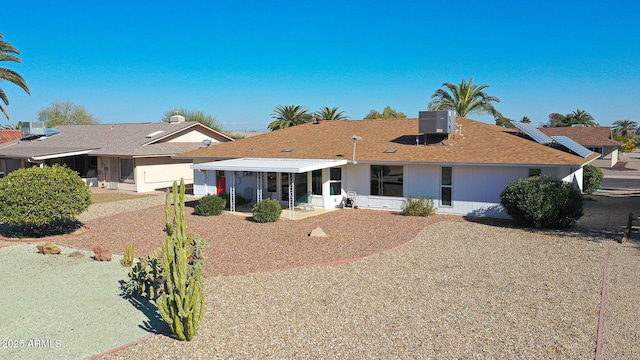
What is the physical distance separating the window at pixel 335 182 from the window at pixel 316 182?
50 centimetres

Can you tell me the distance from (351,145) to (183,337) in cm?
1613

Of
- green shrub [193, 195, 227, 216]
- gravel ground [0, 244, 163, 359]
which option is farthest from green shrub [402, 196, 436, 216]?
gravel ground [0, 244, 163, 359]

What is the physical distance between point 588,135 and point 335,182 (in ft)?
121

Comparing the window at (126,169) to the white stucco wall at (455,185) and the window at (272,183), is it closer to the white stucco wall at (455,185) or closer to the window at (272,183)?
the window at (272,183)

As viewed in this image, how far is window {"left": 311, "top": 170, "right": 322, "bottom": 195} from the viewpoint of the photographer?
2114 centimetres

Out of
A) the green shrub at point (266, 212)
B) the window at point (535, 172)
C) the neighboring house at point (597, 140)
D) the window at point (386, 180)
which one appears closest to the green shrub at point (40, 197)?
the green shrub at point (266, 212)

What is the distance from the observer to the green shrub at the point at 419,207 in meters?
18.8

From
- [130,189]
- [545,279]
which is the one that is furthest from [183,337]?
[130,189]

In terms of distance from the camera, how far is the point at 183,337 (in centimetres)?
747

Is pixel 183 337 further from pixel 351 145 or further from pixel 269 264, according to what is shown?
pixel 351 145

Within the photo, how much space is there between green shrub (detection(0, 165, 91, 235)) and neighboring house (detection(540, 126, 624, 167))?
41.5 metres

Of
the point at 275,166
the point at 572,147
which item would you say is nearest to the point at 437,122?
the point at 572,147

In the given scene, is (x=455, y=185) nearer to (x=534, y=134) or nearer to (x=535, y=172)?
(x=535, y=172)

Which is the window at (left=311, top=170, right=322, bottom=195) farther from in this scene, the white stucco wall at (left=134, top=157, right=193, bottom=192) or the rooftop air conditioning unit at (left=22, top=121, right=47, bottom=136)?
the rooftop air conditioning unit at (left=22, top=121, right=47, bottom=136)
